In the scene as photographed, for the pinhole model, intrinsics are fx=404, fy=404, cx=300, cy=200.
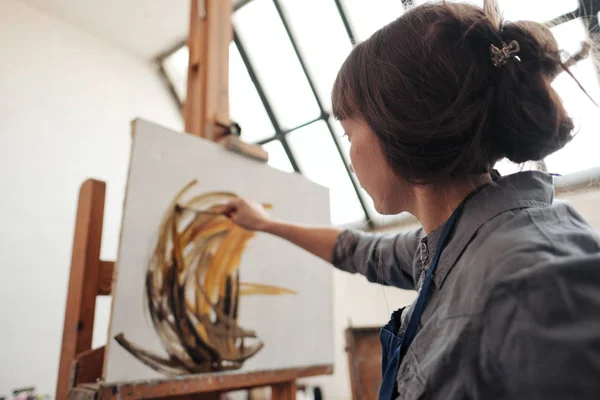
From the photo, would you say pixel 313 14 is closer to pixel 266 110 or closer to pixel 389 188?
pixel 266 110

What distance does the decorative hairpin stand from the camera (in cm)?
50

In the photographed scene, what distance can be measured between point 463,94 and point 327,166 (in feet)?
9.53

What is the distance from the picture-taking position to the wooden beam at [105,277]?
0.94 meters

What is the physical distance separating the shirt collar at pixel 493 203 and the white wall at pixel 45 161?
97.1 inches

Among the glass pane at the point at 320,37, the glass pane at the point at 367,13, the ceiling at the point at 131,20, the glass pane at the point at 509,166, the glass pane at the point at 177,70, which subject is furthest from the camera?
the glass pane at the point at 177,70

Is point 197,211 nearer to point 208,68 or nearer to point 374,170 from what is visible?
point 208,68

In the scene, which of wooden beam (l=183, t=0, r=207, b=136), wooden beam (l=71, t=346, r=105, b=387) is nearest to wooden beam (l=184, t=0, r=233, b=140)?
wooden beam (l=183, t=0, r=207, b=136)

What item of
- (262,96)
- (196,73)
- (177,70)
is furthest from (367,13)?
(196,73)

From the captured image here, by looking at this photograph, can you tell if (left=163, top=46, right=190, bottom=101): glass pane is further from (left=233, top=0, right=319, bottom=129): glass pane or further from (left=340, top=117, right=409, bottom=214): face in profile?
(left=340, top=117, right=409, bottom=214): face in profile

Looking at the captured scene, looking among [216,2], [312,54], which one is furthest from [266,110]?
[216,2]

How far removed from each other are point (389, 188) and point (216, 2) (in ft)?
3.63

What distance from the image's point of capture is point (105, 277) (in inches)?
37.4

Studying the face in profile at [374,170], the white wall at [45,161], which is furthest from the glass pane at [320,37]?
the face in profile at [374,170]

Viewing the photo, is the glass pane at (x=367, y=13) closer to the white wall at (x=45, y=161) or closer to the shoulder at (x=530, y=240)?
the white wall at (x=45, y=161)
